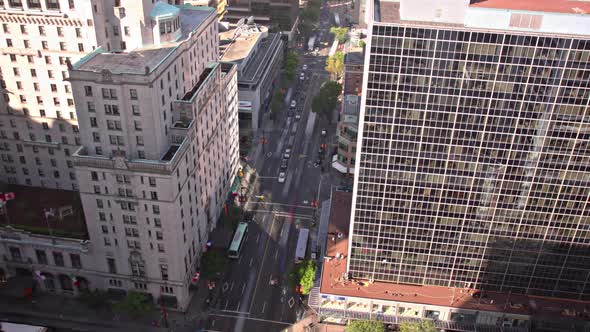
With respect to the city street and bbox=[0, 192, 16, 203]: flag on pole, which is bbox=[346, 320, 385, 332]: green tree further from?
bbox=[0, 192, 16, 203]: flag on pole

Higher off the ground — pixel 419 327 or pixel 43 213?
pixel 43 213

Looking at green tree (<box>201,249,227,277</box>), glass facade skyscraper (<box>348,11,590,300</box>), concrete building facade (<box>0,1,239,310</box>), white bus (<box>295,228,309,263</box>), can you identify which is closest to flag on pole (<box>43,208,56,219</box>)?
concrete building facade (<box>0,1,239,310</box>)

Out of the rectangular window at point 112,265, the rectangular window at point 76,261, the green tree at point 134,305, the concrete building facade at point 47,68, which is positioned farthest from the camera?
the rectangular window at point 76,261

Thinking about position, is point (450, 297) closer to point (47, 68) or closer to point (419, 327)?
point (419, 327)

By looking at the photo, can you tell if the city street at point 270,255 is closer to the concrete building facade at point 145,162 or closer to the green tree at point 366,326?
the concrete building facade at point 145,162

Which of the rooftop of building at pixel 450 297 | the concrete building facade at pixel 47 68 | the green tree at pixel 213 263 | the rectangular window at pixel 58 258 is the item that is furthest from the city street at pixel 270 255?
the concrete building facade at pixel 47 68

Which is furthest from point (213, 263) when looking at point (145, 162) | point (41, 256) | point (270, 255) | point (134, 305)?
point (41, 256)
